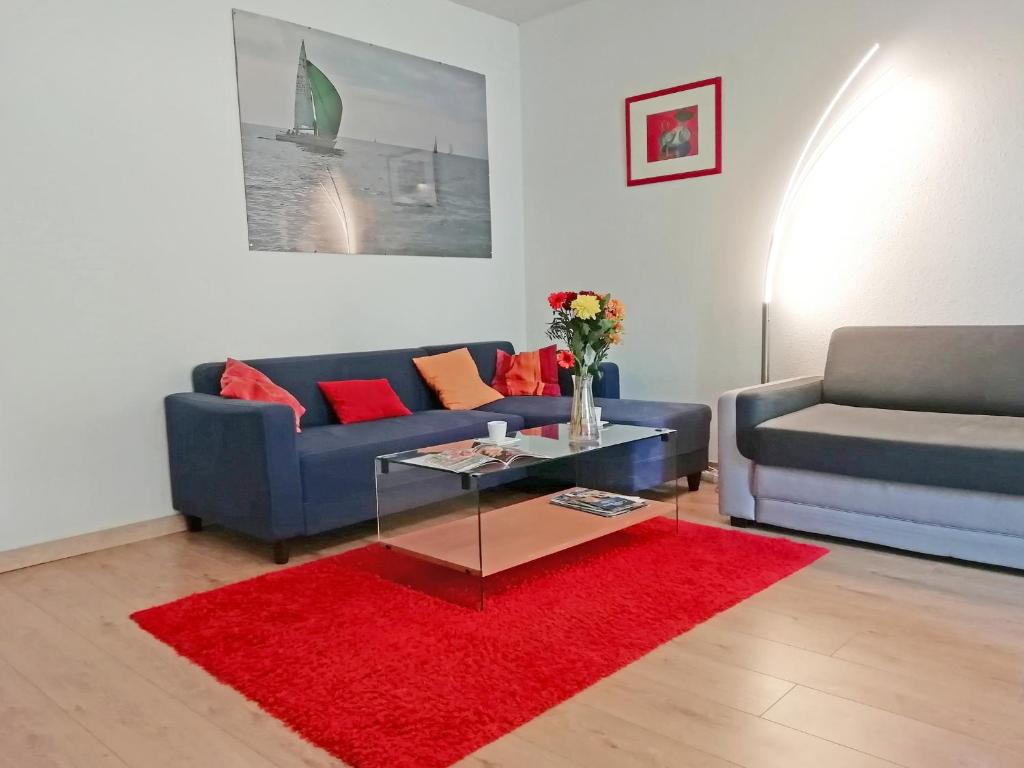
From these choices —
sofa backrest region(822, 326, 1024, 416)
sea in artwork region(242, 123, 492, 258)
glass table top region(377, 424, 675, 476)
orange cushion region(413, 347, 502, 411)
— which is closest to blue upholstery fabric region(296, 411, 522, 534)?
glass table top region(377, 424, 675, 476)

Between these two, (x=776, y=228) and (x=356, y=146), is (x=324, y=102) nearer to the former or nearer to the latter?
(x=356, y=146)

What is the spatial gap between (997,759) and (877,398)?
2160mm

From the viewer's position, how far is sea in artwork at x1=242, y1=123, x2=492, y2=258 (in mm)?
3992

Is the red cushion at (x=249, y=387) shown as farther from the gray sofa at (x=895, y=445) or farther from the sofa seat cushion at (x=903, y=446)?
the sofa seat cushion at (x=903, y=446)

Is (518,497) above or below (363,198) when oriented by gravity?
below

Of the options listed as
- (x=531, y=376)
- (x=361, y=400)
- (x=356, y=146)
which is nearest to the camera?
(x=361, y=400)

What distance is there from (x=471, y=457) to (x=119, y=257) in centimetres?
190

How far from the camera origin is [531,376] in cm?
468

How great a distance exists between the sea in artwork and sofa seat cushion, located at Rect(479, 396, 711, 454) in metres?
1.23

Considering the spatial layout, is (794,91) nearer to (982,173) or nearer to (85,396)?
(982,173)

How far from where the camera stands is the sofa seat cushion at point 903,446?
269cm

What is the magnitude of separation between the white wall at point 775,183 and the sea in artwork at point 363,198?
63cm

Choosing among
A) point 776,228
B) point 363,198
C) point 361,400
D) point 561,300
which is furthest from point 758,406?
point 363,198

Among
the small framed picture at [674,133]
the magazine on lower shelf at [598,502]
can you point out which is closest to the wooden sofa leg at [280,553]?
the magazine on lower shelf at [598,502]
